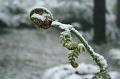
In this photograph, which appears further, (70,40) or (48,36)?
(48,36)

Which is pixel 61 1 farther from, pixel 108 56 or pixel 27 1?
pixel 108 56

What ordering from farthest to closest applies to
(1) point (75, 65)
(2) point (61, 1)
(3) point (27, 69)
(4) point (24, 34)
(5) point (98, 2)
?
(2) point (61, 1) < (4) point (24, 34) < (5) point (98, 2) < (3) point (27, 69) < (1) point (75, 65)

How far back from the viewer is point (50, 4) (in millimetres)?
10945

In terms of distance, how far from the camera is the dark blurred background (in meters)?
7.91

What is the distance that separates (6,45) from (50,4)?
227 centimetres

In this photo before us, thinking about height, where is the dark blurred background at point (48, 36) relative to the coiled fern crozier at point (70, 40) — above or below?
above

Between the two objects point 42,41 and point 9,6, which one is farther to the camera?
point 9,6

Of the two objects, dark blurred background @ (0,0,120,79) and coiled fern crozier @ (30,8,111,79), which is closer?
coiled fern crozier @ (30,8,111,79)

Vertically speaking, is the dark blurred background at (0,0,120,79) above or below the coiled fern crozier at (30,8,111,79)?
above

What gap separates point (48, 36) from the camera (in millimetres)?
10273

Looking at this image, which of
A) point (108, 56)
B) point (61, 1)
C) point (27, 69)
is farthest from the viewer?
point (61, 1)

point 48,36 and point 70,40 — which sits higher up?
point 48,36

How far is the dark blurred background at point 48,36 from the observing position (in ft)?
26.0

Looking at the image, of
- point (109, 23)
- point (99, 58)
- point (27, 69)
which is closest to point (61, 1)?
point (109, 23)
